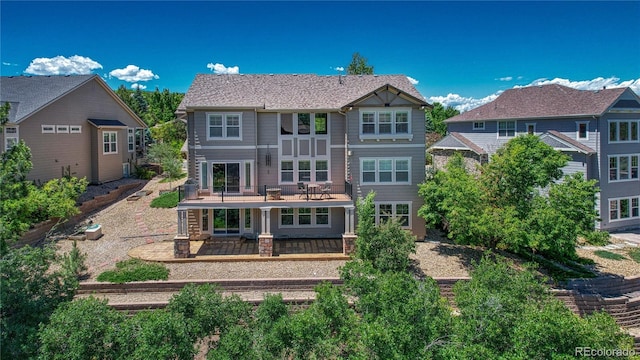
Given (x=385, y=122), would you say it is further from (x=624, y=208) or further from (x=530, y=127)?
(x=624, y=208)

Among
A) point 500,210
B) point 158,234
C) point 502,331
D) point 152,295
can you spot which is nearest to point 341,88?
point 500,210

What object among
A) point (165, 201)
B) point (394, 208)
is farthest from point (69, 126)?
point (394, 208)

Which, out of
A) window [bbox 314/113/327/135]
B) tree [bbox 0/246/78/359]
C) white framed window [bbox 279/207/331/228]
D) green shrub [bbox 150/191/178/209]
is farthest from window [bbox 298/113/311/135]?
tree [bbox 0/246/78/359]

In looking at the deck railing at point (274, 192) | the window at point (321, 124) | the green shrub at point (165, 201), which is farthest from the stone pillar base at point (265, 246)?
the green shrub at point (165, 201)

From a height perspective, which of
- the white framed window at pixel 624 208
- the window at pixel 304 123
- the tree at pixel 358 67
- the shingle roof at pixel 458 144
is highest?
the tree at pixel 358 67

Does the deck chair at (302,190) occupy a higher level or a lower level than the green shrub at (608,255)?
higher

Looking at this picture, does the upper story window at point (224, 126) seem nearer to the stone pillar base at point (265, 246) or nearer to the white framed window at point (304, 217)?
the white framed window at point (304, 217)
